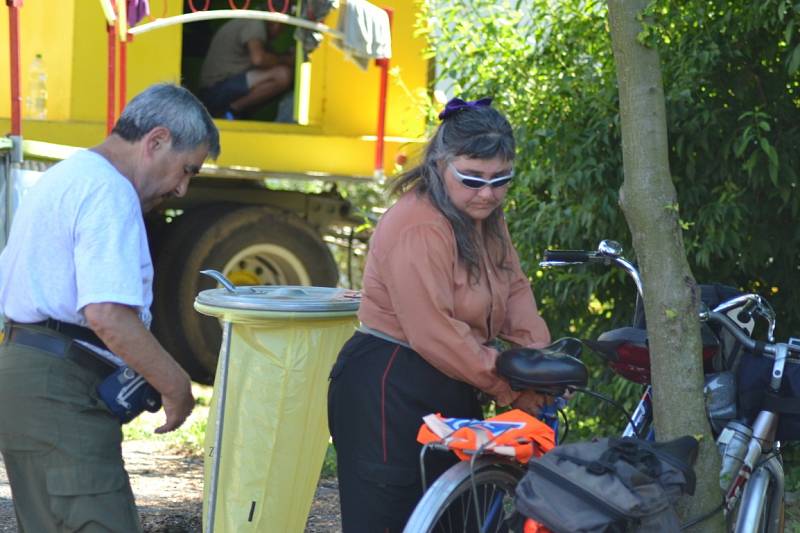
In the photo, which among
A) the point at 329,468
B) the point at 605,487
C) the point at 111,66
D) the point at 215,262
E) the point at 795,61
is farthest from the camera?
the point at 215,262

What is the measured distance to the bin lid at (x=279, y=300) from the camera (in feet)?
13.1

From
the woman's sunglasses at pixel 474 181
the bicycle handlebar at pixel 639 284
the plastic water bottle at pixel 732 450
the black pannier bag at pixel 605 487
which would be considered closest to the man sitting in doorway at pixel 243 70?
the bicycle handlebar at pixel 639 284

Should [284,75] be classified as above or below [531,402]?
above

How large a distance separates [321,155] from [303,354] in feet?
15.1

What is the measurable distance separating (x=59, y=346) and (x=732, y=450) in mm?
1815

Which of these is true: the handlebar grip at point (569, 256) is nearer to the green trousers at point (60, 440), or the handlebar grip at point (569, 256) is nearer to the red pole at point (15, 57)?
the green trousers at point (60, 440)

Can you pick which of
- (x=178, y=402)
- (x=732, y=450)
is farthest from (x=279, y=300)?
(x=732, y=450)

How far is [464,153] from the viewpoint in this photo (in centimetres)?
342

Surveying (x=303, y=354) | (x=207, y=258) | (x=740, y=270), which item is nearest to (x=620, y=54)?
(x=303, y=354)

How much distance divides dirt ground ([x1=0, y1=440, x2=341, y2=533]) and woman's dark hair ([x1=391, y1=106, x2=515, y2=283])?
2.04 meters

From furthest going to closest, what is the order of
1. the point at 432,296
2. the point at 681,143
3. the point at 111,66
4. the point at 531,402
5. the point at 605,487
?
the point at 111,66, the point at 681,143, the point at 531,402, the point at 432,296, the point at 605,487

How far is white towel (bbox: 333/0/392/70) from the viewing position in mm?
7719

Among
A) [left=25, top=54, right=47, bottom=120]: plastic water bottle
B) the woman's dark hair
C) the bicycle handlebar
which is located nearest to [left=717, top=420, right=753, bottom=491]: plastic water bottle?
the bicycle handlebar

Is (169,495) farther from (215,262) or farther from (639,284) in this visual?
(215,262)
